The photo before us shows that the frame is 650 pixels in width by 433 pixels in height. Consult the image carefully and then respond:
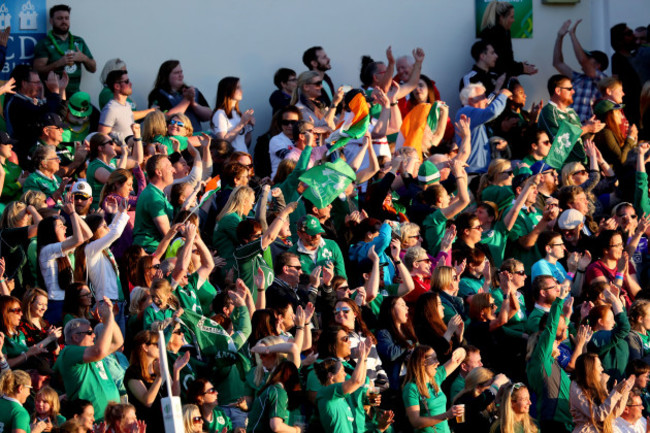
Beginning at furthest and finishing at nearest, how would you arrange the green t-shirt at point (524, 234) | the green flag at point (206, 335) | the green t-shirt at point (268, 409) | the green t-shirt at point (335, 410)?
1. the green t-shirt at point (524, 234)
2. the green flag at point (206, 335)
3. the green t-shirt at point (335, 410)
4. the green t-shirt at point (268, 409)

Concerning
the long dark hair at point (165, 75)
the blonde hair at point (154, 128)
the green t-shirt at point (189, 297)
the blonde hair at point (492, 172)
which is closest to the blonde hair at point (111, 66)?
the long dark hair at point (165, 75)

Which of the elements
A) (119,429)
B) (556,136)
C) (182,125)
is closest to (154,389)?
(119,429)

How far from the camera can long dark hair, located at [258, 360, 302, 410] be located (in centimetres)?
1039

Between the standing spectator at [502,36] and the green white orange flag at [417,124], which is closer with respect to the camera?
the green white orange flag at [417,124]

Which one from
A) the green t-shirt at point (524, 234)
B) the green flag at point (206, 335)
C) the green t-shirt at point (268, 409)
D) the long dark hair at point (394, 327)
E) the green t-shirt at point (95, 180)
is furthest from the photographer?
the green t-shirt at point (524, 234)

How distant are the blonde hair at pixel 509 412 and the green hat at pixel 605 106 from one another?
5748mm

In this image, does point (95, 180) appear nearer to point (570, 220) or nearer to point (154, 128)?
point (154, 128)

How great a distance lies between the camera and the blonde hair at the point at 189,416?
995cm

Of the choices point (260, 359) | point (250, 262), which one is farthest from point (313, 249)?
point (260, 359)

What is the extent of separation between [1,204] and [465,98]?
4993mm

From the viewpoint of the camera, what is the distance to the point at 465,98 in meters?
16.2

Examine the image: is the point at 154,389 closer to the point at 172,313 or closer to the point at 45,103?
the point at 172,313

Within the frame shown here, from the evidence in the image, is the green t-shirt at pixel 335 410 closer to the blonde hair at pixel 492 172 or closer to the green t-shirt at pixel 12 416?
the green t-shirt at pixel 12 416

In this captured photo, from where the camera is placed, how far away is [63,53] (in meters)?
16.1
